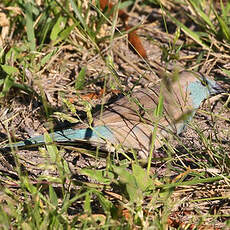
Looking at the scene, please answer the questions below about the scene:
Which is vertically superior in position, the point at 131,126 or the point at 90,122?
the point at 90,122

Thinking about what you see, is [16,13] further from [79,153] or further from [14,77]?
[79,153]

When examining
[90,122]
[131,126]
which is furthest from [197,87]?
[90,122]

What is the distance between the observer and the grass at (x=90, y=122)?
3070 millimetres

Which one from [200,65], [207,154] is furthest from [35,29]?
[207,154]

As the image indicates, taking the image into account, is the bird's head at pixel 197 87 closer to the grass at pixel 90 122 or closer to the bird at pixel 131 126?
the bird at pixel 131 126

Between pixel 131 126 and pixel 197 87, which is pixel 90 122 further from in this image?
pixel 197 87

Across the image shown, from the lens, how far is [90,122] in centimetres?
330

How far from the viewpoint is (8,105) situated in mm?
4332

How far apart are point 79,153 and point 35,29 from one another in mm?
1486

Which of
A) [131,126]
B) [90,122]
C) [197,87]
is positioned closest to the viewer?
[90,122]

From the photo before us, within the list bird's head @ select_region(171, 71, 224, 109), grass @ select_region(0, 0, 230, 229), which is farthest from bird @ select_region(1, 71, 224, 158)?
grass @ select_region(0, 0, 230, 229)

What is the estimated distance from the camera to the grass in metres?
3.07

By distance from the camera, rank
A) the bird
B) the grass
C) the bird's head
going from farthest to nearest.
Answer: the bird's head → the bird → the grass

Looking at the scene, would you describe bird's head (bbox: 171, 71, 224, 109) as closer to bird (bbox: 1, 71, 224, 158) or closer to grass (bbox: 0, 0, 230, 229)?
bird (bbox: 1, 71, 224, 158)
